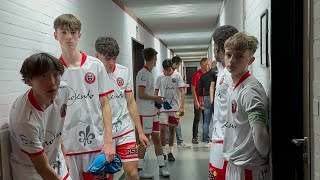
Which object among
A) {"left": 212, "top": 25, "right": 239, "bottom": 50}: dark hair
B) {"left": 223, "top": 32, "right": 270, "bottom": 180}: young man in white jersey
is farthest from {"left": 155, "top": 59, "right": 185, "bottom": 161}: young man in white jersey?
{"left": 223, "top": 32, "right": 270, "bottom": 180}: young man in white jersey

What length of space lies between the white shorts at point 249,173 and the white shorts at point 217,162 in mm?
217

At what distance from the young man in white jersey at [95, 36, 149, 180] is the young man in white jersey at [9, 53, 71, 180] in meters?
1.05

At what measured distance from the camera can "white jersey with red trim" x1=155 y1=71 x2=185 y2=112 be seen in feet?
18.3

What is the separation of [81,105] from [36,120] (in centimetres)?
62

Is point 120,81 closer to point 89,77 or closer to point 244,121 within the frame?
point 89,77

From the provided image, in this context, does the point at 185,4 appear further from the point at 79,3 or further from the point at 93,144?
the point at 93,144

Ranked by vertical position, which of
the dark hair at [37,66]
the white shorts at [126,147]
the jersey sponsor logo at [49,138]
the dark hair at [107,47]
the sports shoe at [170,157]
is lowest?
the sports shoe at [170,157]

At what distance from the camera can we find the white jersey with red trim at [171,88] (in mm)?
5574

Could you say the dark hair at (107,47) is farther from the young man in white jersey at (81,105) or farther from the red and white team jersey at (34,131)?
the red and white team jersey at (34,131)

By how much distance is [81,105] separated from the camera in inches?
94.3

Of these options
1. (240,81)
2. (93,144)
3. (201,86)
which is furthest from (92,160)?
(201,86)

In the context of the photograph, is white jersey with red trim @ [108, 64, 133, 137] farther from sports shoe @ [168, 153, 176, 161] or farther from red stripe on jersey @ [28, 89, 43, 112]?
sports shoe @ [168, 153, 176, 161]

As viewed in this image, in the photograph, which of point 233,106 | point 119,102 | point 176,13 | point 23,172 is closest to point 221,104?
point 233,106
